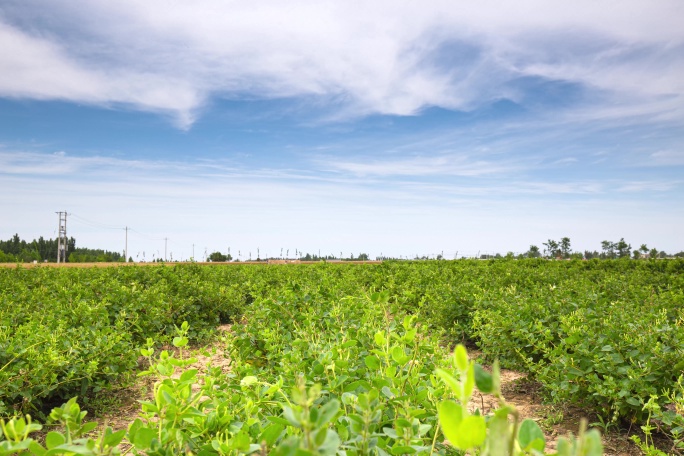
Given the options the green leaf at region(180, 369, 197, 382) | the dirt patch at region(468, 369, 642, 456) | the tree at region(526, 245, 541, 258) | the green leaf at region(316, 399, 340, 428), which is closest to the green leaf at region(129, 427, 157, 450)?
the green leaf at region(180, 369, 197, 382)

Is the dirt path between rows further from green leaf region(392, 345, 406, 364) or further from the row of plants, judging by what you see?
green leaf region(392, 345, 406, 364)

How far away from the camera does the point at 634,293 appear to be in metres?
7.89

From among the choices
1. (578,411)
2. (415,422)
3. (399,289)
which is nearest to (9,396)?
(415,422)

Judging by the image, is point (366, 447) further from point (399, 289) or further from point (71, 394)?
point (399, 289)

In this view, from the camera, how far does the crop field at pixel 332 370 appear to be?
1.02 meters

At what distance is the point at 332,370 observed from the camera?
2359mm

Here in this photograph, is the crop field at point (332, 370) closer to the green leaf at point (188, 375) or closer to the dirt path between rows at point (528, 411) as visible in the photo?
the green leaf at point (188, 375)

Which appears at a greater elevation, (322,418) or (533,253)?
(533,253)

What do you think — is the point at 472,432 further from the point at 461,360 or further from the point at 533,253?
the point at 533,253

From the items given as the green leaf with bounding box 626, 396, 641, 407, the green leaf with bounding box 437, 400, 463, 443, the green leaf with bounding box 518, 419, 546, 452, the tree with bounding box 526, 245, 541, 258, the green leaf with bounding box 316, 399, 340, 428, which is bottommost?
the green leaf with bounding box 626, 396, 641, 407

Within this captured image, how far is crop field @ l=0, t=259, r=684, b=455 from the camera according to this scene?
3.33 ft

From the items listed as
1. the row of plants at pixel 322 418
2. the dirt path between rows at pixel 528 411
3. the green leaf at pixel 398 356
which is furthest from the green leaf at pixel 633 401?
the green leaf at pixel 398 356

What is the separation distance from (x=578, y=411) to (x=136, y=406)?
449 centimetres

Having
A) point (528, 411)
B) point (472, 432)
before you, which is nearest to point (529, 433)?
point (472, 432)
